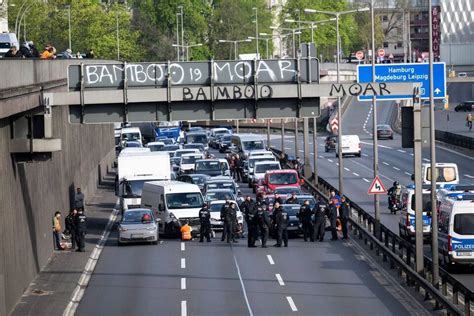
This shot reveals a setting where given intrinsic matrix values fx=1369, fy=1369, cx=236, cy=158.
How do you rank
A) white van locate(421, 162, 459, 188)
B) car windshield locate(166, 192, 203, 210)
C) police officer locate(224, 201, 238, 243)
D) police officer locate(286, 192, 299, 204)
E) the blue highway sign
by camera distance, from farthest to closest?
white van locate(421, 162, 459, 188), police officer locate(286, 192, 299, 204), car windshield locate(166, 192, 203, 210), the blue highway sign, police officer locate(224, 201, 238, 243)

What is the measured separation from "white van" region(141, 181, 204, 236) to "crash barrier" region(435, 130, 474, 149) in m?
44.6

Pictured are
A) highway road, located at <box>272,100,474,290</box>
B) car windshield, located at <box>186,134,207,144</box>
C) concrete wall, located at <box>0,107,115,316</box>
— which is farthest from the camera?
car windshield, located at <box>186,134,207,144</box>

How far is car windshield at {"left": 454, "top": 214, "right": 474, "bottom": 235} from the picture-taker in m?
35.8

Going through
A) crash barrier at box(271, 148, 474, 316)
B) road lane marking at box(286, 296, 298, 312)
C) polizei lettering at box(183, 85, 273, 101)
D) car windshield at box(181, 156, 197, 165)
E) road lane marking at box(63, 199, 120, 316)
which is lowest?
road lane marking at box(63, 199, 120, 316)

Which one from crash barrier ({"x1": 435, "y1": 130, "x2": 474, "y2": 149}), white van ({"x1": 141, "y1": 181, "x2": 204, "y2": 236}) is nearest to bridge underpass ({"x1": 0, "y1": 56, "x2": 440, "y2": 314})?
white van ({"x1": 141, "y1": 181, "x2": 204, "y2": 236})

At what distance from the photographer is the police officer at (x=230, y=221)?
149 ft

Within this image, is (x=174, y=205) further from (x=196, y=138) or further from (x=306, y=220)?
(x=196, y=138)

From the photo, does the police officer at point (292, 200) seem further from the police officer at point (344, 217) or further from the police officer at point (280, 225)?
the police officer at point (280, 225)

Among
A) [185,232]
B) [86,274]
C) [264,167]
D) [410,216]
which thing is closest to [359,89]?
[410,216]

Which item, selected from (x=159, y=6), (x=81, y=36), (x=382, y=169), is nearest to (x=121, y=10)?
(x=81, y=36)

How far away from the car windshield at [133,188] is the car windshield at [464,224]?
21.2 metres

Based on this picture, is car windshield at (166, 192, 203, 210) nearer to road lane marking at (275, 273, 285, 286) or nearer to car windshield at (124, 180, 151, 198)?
car windshield at (124, 180, 151, 198)

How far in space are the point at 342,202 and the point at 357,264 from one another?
25.7ft

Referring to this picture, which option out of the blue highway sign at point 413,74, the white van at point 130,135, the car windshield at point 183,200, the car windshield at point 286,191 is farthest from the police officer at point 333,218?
the white van at point 130,135
